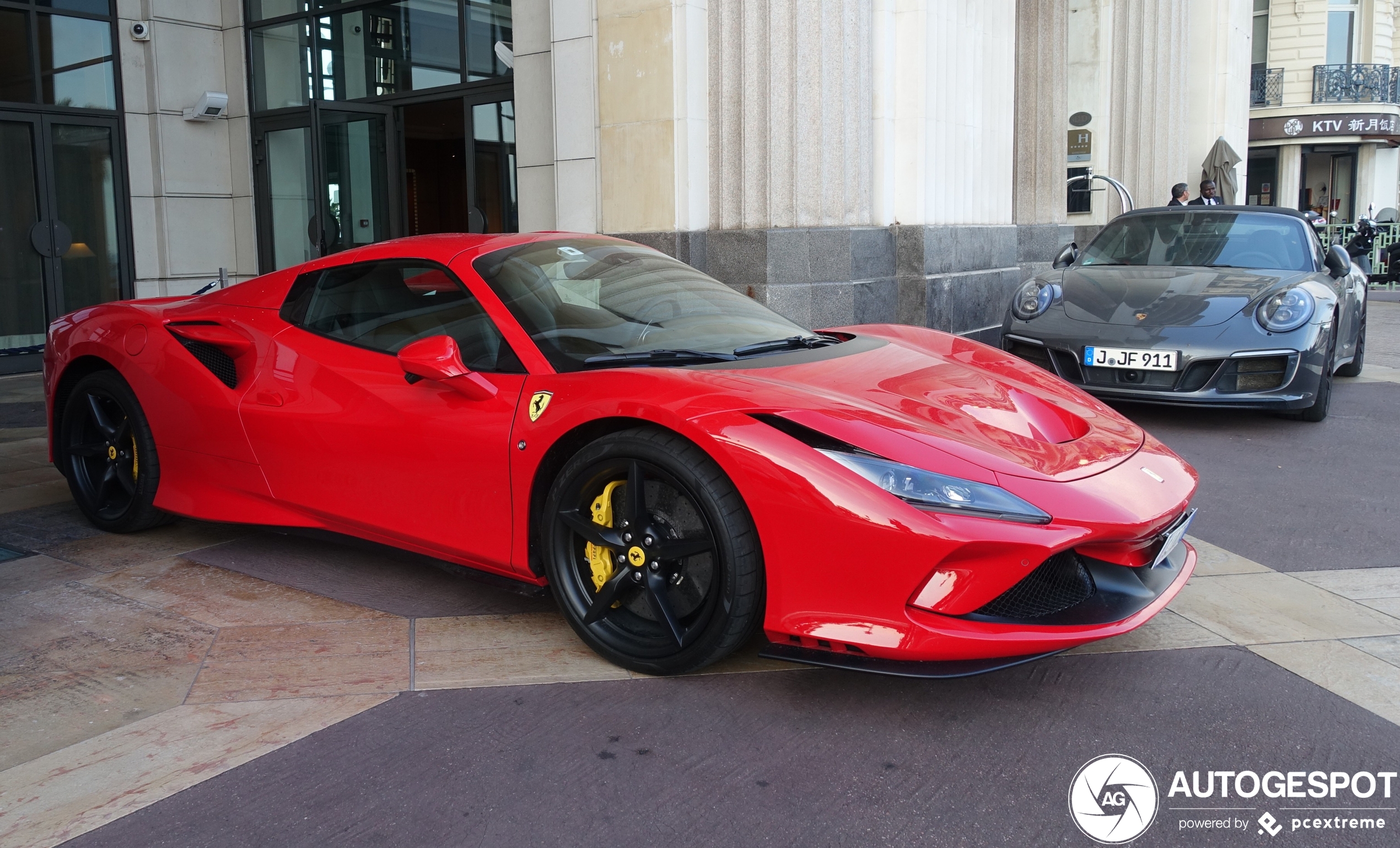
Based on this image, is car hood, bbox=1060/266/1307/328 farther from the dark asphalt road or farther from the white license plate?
the dark asphalt road

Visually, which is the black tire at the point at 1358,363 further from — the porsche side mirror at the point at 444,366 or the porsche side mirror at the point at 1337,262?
the porsche side mirror at the point at 444,366

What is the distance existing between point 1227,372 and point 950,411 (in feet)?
12.9

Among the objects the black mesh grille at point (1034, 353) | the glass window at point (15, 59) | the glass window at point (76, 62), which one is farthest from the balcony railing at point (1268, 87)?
the glass window at point (15, 59)

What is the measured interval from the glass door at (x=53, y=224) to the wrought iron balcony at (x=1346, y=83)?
96.8ft

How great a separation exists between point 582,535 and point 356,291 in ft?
4.37

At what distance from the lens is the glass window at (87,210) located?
35.8ft

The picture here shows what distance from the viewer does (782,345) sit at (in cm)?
353

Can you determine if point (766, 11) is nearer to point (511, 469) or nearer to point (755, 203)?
point (755, 203)

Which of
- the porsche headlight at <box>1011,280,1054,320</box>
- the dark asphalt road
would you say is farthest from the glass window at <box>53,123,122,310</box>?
the dark asphalt road

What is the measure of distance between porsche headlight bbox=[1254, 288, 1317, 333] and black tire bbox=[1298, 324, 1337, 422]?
0.24 metres

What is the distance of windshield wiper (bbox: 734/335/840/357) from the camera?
3381 mm

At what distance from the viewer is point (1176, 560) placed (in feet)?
10.2

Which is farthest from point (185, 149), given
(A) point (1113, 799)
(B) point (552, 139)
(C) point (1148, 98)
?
(C) point (1148, 98)

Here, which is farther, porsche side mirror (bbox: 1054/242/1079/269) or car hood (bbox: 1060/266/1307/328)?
porsche side mirror (bbox: 1054/242/1079/269)
